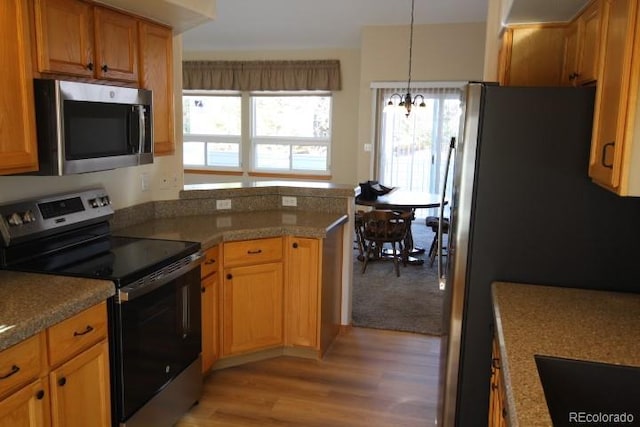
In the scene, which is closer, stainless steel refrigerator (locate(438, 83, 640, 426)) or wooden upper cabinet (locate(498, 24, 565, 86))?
stainless steel refrigerator (locate(438, 83, 640, 426))

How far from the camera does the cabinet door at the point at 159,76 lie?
2883 millimetres

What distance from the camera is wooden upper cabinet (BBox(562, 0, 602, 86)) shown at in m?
2.03

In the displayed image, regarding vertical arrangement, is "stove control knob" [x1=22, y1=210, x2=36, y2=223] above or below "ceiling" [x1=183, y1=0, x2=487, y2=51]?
below

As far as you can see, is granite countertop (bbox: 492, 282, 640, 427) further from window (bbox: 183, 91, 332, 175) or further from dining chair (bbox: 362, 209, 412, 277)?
window (bbox: 183, 91, 332, 175)

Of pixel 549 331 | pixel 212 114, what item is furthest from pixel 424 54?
pixel 549 331

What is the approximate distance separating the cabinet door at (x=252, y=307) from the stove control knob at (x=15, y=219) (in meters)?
1.16

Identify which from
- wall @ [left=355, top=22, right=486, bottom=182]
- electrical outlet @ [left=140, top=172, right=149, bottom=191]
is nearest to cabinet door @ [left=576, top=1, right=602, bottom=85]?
electrical outlet @ [left=140, top=172, right=149, bottom=191]

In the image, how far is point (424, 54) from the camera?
7211 mm

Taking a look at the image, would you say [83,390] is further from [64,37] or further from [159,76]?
[159,76]

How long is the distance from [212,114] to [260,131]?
2.95 feet

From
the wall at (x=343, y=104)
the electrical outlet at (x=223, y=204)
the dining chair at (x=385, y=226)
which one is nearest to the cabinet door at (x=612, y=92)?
the electrical outlet at (x=223, y=204)

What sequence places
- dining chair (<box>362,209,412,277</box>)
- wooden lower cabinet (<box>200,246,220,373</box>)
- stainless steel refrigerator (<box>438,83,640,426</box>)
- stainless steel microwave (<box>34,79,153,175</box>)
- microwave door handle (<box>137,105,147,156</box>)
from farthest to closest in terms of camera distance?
1. dining chair (<box>362,209,412,277</box>)
2. wooden lower cabinet (<box>200,246,220,373</box>)
3. microwave door handle (<box>137,105,147,156</box>)
4. stainless steel microwave (<box>34,79,153,175</box>)
5. stainless steel refrigerator (<box>438,83,640,426</box>)

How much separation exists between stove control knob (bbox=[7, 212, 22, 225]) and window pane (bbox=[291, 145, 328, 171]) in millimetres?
6643

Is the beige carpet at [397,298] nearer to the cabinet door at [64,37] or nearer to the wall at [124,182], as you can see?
the wall at [124,182]
